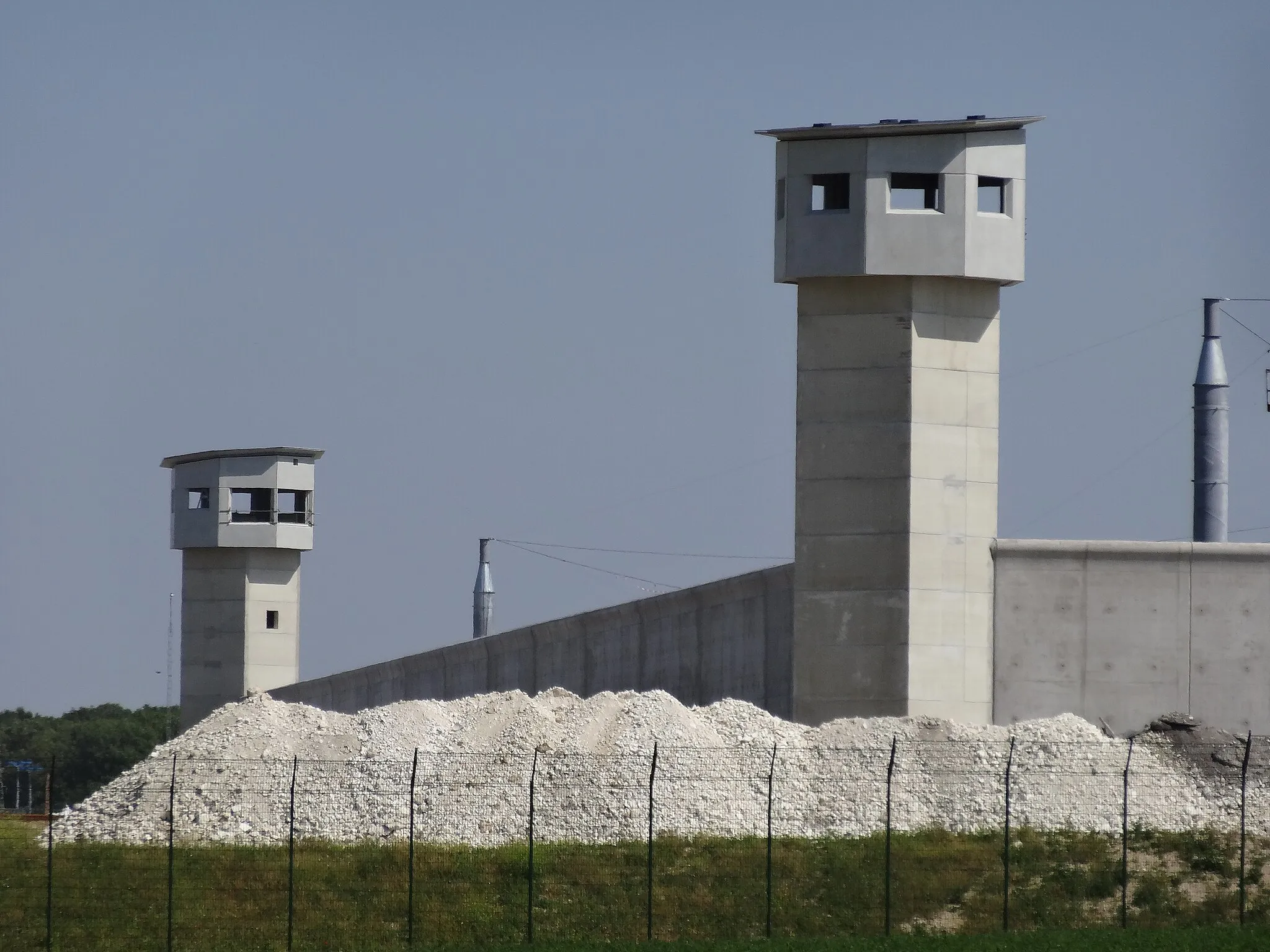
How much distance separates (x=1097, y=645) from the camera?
1497 inches

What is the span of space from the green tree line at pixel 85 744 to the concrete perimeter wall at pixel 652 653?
5739 centimetres

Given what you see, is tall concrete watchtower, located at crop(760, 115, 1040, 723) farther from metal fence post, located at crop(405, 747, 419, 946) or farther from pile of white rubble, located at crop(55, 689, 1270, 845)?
metal fence post, located at crop(405, 747, 419, 946)

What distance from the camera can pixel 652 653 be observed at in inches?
1754

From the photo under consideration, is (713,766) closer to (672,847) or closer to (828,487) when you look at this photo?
(672,847)

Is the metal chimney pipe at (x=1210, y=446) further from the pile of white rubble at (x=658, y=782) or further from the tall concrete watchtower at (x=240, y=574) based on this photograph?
the tall concrete watchtower at (x=240, y=574)

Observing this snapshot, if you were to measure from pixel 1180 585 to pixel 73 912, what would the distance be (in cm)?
2043

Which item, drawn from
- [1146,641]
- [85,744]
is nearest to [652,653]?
[1146,641]

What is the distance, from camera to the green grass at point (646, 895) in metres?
27.2

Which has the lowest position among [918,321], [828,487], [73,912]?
[73,912]

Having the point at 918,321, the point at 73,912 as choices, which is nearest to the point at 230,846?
the point at 73,912

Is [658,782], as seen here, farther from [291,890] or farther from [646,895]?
[291,890]

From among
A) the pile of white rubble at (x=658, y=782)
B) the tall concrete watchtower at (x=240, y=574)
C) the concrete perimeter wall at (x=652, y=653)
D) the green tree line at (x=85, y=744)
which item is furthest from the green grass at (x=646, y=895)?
the green tree line at (x=85, y=744)

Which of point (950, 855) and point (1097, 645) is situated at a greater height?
point (1097, 645)

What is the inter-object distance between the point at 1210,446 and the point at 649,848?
2471 cm
